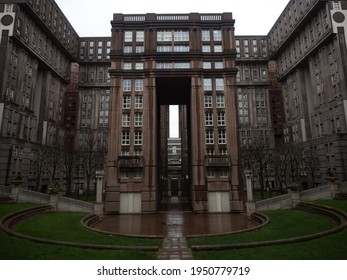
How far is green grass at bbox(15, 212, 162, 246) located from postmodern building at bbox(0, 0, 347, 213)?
1319 cm

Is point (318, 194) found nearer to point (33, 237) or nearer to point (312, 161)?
point (312, 161)

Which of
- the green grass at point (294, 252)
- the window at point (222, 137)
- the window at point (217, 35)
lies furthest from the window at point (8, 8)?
the green grass at point (294, 252)

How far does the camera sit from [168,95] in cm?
5044

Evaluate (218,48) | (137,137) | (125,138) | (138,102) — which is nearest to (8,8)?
(138,102)

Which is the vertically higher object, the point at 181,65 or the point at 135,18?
the point at 135,18

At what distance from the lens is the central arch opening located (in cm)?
4617

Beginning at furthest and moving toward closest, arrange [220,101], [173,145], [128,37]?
1. [173,145]
2. [128,37]
3. [220,101]

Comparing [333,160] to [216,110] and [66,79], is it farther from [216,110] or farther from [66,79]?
[66,79]

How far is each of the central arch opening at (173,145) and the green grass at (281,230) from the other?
23.5 m

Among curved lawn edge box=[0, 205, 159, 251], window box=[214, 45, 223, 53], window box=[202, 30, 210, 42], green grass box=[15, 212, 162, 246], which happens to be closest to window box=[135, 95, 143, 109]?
window box=[202, 30, 210, 42]

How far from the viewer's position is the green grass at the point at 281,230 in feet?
54.2

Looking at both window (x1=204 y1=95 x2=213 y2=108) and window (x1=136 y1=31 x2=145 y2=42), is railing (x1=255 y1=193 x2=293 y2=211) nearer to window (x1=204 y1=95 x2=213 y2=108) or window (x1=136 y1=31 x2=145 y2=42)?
window (x1=204 y1=95 x2=213 y2=108)

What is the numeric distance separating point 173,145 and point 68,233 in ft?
391

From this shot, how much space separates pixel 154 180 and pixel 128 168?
15.5ft
